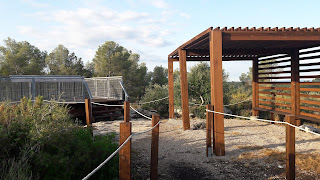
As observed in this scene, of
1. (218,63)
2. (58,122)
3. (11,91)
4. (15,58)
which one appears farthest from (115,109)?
(15,58)

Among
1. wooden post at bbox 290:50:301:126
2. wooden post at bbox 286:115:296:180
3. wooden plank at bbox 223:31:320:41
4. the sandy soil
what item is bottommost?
the sandy soil

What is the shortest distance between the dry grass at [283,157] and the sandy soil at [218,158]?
0.06 m

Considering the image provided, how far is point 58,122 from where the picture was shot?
13.0ft

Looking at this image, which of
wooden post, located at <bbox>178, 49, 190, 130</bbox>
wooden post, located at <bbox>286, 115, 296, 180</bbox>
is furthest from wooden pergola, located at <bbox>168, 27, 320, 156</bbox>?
wooden post, located at <bbox>286, 115, 296, 180</bbox>

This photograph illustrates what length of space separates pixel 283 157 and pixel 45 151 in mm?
4511

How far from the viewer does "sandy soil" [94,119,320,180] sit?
4441mm

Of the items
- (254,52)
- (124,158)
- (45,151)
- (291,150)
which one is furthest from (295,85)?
(45,151)

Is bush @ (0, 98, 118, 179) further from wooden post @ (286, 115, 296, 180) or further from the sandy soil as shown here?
wooden post @ (286, 115, 296, 180)

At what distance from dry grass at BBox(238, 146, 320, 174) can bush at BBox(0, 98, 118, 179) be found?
303 centimetres

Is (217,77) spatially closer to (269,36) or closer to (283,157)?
(269,36)

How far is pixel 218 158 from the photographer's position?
539 cm

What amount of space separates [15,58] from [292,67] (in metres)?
26.9

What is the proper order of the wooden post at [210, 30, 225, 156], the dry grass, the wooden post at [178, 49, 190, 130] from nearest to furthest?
the dry grass, the wooden post at [210, 30, 225, 156], the wooden post at [178, 49, 190, 130]

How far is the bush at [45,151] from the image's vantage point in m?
3.20
